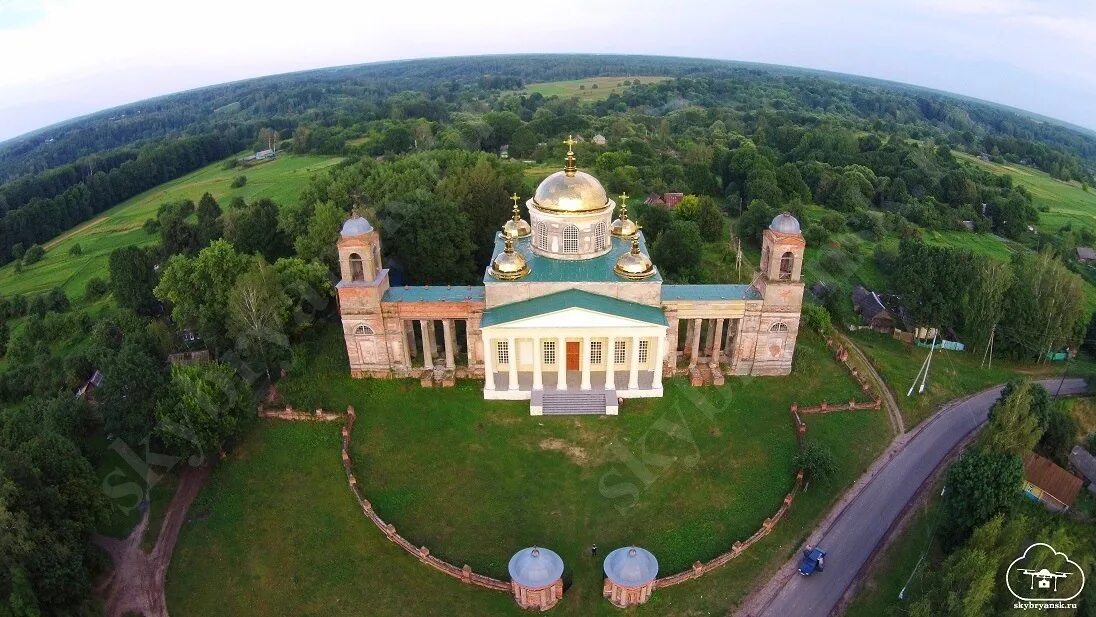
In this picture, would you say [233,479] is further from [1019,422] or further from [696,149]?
[696,149]

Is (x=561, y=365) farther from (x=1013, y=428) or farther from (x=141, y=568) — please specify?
(x=141, y=568)

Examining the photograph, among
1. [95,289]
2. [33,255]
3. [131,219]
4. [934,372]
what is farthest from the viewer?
[131,219]

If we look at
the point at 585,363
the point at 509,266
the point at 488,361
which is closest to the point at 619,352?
the point at 585,363

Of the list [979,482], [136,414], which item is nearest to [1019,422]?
[979,482]

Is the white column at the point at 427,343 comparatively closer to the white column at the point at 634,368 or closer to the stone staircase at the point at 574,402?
the stone staircase at the point at 574,402

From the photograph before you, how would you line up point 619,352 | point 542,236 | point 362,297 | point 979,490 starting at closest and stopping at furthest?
point 979,490
point 362,297
point 619,352
point 542,236

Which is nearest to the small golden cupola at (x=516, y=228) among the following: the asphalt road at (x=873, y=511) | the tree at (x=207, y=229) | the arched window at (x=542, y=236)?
the arched window at (x=542, y=236)
